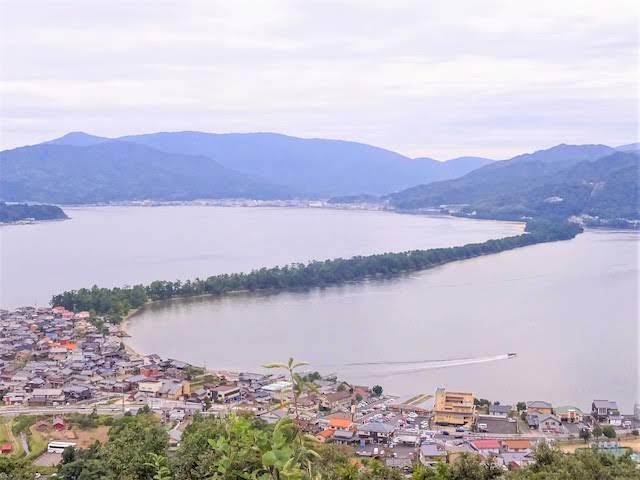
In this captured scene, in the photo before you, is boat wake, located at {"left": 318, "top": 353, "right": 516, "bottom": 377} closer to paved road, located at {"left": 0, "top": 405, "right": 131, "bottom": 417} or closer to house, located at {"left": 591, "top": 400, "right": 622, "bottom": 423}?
house, located at {"left": 591, "top": 400, "right": 622, "bottom": 423}

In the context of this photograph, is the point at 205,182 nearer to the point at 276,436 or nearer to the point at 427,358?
the point at 427,358

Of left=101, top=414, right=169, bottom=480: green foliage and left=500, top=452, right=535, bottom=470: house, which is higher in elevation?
left=101, top=414, right=169, bottom=480: green foliage

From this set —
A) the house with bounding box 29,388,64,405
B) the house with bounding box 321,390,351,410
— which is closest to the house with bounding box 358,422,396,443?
the house with bounding box 321,390,351,410

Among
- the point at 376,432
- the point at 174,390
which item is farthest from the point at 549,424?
the point at 174,390

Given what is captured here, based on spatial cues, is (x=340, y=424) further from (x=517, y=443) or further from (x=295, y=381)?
(x=295, y=381)

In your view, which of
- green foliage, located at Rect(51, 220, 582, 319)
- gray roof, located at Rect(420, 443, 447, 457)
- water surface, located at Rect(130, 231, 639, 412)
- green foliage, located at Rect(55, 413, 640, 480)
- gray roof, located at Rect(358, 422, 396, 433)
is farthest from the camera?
green foliage, located at Rect(51, 220, 582, 319)

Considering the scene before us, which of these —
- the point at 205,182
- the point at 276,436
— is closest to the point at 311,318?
the point at 276,436

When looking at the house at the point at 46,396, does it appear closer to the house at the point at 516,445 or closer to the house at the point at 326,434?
the house at the point at 326,434

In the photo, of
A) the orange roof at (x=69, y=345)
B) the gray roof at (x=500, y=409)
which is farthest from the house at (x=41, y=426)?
the gray roof at (x=500, y=409)
